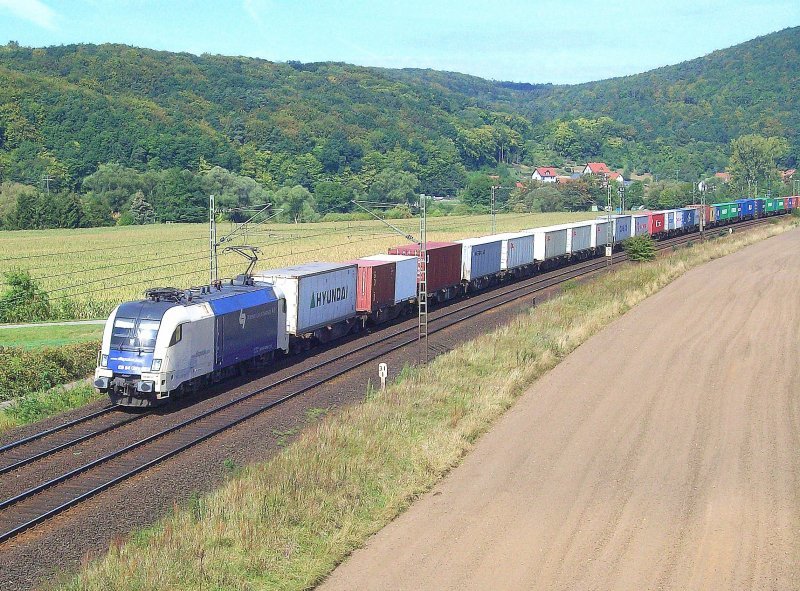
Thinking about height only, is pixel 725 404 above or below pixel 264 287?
below

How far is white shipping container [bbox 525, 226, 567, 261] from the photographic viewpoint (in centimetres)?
6675

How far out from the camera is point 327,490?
759 inches

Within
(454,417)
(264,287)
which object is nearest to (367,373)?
(264,287)

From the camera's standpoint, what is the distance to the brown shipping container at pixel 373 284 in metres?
40.8

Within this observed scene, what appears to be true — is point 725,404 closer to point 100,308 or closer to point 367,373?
point 367,373

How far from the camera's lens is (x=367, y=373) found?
3356 cm

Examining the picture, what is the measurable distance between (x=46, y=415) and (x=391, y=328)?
64.2 ft

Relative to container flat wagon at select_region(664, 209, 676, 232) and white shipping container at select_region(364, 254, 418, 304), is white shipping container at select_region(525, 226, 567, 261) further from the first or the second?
container flat wagon at select_region(664, 209, 676, 232)

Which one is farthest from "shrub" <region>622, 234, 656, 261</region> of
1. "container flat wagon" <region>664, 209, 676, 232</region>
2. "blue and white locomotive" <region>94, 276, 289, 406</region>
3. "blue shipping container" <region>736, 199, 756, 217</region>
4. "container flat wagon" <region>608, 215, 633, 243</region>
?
"blue shipping container" <region>736, 199, 756, 217</region>

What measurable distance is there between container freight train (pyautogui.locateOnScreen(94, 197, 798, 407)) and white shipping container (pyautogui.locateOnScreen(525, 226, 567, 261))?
695 centimetres

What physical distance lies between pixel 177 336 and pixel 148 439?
3682 mm

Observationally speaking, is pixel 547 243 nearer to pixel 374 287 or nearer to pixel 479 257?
pixel 479 257

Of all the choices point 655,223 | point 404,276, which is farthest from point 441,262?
point 655,223

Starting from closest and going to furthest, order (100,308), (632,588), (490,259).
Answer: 1. (632,588)
2. (100,308)
3. (490,259)
